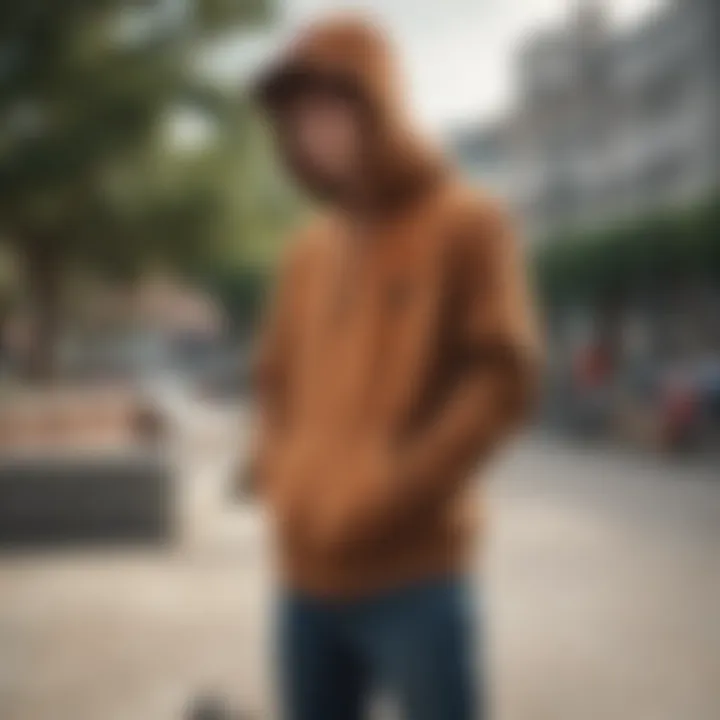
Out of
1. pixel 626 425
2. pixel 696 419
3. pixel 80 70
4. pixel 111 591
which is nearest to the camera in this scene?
pixel 111 591

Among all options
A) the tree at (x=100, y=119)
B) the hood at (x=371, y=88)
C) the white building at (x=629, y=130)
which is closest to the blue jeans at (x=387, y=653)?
the hood at (x=371, y=88)

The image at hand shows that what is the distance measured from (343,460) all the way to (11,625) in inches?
97.8

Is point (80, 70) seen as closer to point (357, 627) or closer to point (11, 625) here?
point (11, 625)

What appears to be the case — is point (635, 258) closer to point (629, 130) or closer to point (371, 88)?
point (629, 130)

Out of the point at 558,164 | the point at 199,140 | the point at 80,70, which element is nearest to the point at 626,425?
the point at 199,140

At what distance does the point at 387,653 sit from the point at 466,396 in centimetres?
23

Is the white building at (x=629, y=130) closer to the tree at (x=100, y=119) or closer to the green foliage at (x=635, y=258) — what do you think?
the green foliage at (x=635, y=258)

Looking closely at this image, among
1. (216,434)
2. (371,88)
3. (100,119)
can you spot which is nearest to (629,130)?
(216,434)

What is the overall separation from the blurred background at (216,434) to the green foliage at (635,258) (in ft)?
0.15

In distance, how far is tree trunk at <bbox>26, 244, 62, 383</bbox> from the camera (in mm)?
6875

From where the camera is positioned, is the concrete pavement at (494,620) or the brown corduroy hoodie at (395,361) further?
the concrete pavement at (494,620)

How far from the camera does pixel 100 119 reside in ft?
17.2

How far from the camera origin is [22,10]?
4.80m

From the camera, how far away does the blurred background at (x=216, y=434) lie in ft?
8.32
